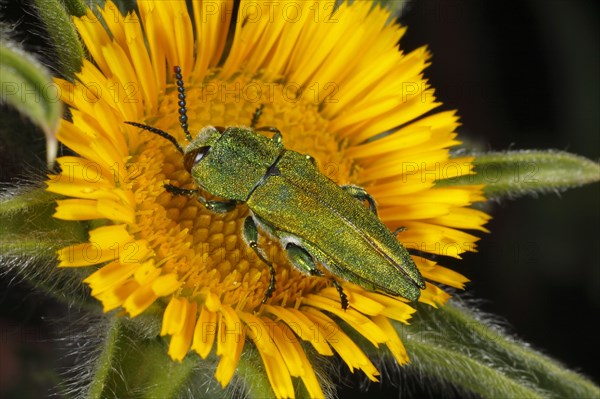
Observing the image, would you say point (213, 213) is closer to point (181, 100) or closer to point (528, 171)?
point (181, 100)

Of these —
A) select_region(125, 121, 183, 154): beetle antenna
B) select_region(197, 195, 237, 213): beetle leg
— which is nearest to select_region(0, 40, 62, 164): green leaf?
select_region(125, 121, 183, 154): beetle antenna

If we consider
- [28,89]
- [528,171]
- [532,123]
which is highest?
[532,123]

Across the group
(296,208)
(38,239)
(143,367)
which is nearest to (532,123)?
(296,208)

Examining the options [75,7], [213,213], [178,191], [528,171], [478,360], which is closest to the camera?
[75,7]

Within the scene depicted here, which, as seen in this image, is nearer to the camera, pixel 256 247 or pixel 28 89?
pixel 28 89

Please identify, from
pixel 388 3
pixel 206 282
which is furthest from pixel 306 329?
pixel 388 3

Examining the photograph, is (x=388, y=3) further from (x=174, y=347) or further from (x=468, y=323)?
(x=174, y=347)
